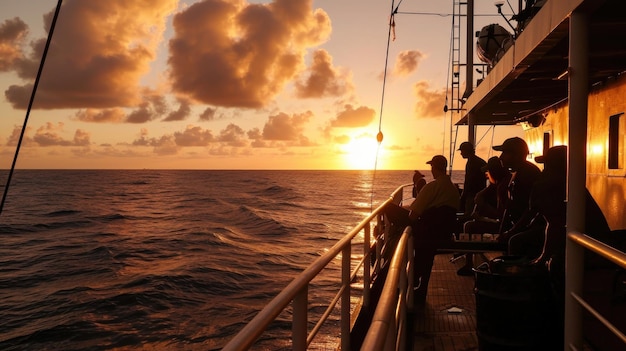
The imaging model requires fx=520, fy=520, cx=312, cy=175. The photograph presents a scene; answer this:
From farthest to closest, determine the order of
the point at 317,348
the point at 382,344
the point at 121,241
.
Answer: the point at 121,241 < the point at 317,348 < the point at 382,344

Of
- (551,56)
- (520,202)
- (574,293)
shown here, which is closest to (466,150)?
(520,202)

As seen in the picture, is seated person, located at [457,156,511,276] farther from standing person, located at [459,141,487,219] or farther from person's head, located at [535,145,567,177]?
person's head, located at [535,145,567,177]

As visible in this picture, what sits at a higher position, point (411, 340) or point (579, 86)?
point (579, 86)

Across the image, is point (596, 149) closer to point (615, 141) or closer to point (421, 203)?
point (615, 141)

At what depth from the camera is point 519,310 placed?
439cm

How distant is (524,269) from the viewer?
4469 millimetres

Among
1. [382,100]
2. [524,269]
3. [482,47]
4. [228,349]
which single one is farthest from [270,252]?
[228,349]

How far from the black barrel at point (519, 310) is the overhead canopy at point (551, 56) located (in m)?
2.29

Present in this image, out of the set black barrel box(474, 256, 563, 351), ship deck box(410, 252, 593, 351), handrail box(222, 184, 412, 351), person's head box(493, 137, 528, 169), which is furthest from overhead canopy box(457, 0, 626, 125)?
ship deck box(410, 252, 593, 351)

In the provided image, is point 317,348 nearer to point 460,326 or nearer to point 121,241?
point 460,326

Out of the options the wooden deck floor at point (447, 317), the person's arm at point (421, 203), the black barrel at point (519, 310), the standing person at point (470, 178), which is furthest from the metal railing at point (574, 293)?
the standing person at point (470, 178)

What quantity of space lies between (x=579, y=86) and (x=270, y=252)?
2617 cm

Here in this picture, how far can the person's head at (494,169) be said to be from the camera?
7.90 meters

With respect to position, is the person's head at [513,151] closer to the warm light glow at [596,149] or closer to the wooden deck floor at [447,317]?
the wooden deck floor at [447,317]
